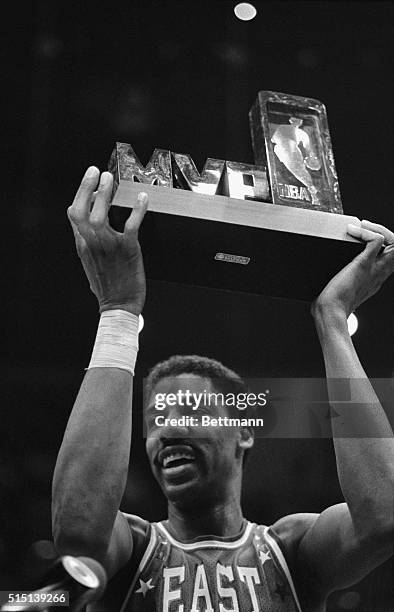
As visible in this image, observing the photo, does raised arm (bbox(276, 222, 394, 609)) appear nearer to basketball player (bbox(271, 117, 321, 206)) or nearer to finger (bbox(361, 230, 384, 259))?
finger (bbox(361, 230, 384, 259))

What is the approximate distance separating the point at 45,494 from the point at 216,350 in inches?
13.6

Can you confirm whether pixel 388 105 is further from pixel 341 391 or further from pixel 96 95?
pixel 341 391

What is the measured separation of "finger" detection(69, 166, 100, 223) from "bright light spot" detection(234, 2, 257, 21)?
0.67 meters

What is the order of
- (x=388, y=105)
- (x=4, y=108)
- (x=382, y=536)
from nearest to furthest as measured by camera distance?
(x=382, y=536) → (x=4, y=108) → (x=388, y=105)

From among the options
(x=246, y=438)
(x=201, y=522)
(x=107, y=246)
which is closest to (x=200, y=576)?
(x=201, y=522)

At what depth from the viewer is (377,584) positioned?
1.29 meters

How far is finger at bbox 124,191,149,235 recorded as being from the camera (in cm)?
119

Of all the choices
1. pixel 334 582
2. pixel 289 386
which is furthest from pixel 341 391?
pixel 334 582

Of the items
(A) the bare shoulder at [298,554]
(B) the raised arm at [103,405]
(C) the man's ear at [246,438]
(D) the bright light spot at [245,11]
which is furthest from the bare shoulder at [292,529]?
(D) the bright light spot at [245,11]

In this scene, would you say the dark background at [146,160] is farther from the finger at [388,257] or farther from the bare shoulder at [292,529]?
the finger at [388,257]

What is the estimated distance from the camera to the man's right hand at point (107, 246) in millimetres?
1177

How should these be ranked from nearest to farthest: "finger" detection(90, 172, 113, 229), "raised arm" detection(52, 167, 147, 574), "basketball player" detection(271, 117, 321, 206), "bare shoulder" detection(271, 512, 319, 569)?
1. "raised arm" detection(52, 167, 147, 574)
2. "finger" detection(90, 172, 113, 229)
3. "bare shoulder" detection(271, 512, 319, 569)
4. "basketball player" detection(271, 117, 321, 206)

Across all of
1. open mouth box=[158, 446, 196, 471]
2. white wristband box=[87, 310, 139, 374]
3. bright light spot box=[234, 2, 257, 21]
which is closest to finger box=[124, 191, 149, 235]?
white wristband box=[87, 310, 139, 374]

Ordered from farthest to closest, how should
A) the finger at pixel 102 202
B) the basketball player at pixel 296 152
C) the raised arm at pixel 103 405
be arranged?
the basketball player at pixel 296 152 < the finger at pixel 102 202 < the raised arm at pixel 103 405
